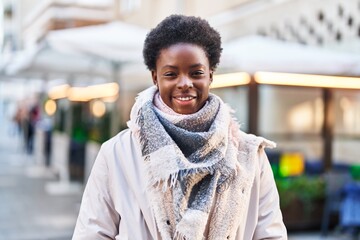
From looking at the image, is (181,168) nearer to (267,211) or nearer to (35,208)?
(267,211)

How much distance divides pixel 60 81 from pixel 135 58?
37.0ft

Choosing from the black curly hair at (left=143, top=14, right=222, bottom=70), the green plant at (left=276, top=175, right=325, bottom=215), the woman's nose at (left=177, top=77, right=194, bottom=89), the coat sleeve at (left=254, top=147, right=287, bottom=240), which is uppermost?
the black curly hair at (left=143, top=14, right=222, bottom=70)

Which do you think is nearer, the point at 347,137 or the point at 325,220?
the point at 325,220

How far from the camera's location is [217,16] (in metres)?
13.2

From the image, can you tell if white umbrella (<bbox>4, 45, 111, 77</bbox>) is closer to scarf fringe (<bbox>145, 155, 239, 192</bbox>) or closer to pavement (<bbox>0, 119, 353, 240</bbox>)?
pavement (<bbox>0, 119, 353, 240</bbox>)

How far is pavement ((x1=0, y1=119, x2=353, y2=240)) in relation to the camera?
7.34m

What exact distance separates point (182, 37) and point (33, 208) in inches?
307

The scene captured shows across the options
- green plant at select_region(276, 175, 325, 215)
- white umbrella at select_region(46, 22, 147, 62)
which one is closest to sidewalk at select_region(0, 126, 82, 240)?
white umbrella at select_region(46, 22, 147, 62)

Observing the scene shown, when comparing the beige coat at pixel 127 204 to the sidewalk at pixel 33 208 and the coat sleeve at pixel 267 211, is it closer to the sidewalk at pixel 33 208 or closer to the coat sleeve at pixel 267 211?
the coat sleeve at pixel 267 211

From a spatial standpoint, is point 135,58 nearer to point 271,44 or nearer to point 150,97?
point 271,44

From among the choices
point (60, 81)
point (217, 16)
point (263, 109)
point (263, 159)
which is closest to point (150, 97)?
point (263, 159)

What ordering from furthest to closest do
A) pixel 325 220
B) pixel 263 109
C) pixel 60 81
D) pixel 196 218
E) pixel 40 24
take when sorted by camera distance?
1. pixel 40 24
2. pixel 60 81
3. pixel 263 109
4. pixel 325 220
5. pixel 196 218

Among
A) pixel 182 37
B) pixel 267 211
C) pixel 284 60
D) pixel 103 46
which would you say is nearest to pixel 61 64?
pixel 103 46

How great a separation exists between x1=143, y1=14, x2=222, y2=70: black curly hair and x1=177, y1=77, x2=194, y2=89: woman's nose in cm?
12
